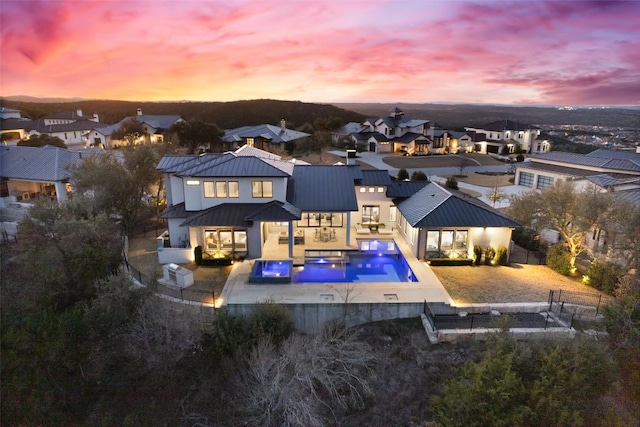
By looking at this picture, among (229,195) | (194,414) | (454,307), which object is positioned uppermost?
(229,195)

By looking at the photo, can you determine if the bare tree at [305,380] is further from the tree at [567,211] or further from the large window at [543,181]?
the large window at [543,181]

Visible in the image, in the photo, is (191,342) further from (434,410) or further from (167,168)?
(167,168)

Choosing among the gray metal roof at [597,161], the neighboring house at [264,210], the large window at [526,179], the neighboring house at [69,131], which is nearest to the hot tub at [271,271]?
the neighboring house at [264,210]

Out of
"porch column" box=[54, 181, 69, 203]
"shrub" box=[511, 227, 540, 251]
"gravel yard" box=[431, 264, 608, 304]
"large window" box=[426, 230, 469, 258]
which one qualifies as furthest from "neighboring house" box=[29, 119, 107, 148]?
"shrub" box=[511, 227, 540, 251]

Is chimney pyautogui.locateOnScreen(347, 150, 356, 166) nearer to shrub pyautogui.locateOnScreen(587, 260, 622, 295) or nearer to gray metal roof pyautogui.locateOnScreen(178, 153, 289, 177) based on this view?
gray metal roof pyautogui.locateOnScreen(178, 153, 289, 177)

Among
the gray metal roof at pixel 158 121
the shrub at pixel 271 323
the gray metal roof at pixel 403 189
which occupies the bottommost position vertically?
the shrub at pixel 271 323

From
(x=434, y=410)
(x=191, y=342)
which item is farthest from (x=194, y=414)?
(x=434, y=410)

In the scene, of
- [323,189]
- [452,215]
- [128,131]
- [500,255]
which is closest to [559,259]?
[500,255]
